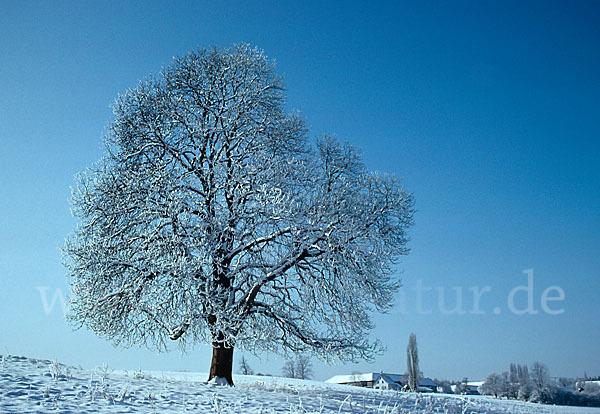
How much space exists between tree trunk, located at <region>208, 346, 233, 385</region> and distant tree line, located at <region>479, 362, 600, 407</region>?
147 ft

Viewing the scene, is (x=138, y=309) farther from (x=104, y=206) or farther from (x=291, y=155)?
(x=291, y=155)

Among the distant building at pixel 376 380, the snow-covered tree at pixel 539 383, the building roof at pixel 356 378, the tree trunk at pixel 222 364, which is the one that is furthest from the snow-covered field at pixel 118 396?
the building roof at pixel 356 378

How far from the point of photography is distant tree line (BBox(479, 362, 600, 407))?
160ft

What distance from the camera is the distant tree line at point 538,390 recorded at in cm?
4884

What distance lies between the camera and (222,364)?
484 inches

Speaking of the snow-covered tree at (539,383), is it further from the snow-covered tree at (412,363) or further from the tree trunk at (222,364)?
the tree trunk at (222,364)

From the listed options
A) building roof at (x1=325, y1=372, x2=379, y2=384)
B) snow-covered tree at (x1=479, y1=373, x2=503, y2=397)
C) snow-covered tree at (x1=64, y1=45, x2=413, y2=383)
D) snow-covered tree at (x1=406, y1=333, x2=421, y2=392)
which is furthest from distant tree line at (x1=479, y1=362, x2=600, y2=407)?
snow-covered tree at (x1=64, y1=45, x2=413, y2=383)

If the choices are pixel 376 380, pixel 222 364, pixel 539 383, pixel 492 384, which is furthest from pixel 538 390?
pixel 222 364

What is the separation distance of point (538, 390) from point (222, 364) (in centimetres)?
4953

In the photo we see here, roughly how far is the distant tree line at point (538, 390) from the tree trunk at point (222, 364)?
147 feet

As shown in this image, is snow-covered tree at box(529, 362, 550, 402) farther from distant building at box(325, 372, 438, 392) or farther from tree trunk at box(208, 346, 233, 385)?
tree trunk at box(208, 346, 233, 385)

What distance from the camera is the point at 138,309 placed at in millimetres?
12492

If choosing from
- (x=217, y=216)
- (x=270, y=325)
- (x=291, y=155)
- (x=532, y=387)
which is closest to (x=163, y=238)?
(x=217, y=216)

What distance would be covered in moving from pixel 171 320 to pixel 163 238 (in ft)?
6.92
